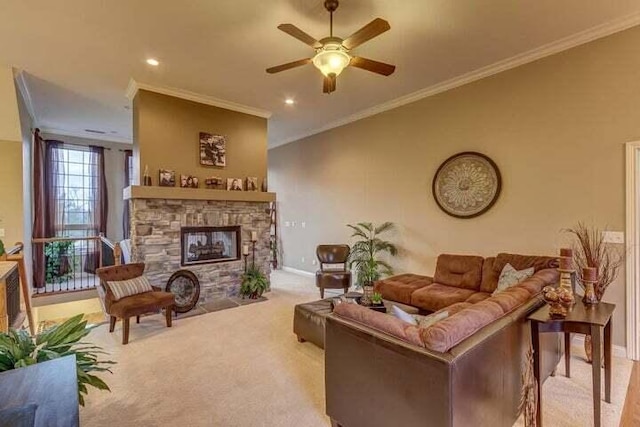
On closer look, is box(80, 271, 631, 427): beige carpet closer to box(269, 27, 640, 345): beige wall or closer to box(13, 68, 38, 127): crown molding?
box(269, 27, 640, 345): beige wall

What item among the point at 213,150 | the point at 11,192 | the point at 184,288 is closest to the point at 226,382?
the point at 184,288

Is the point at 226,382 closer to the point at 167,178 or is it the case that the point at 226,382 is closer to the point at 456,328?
the point at 456,328

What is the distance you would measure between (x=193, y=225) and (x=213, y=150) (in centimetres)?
134

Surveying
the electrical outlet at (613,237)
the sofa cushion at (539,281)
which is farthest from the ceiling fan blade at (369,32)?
the electrical outlet at (613,237)

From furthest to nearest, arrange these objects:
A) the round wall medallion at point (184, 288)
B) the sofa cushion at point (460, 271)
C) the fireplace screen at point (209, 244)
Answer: the fireplace screen at point (209, 244) < the round wall medallion at point (184, 288) < the sofa cushion at point (460, 271)

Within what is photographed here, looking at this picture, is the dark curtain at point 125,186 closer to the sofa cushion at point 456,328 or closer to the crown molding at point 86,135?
the crown molding at point 86,135

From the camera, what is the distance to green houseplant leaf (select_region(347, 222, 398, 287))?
17.7 ft

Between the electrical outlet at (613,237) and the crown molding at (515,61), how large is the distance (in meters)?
2.10

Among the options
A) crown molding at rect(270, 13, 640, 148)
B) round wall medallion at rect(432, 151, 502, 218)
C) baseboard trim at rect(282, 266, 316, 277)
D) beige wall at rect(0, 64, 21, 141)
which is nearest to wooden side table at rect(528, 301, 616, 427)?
round wall medallion at rect(432, 151, 502, 218)

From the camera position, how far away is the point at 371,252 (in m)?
5.51

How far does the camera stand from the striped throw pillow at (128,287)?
380 cm

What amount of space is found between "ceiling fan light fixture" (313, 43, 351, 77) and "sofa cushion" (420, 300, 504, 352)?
7.37 feet

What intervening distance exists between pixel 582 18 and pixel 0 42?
6251 mm

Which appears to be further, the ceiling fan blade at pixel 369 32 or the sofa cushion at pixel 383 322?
the ceiling fan blade at pixel 369 32
